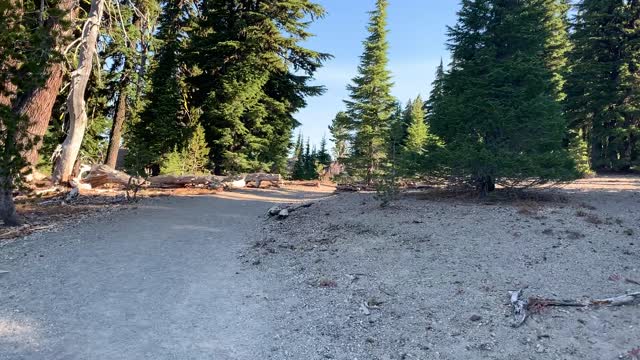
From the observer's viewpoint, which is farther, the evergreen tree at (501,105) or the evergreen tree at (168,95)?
the evergreen tree at (168,95)

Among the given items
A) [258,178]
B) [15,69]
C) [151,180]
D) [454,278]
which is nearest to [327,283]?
[454,278]

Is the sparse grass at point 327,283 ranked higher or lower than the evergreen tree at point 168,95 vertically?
lower

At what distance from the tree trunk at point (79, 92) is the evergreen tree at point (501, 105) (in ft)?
36.2

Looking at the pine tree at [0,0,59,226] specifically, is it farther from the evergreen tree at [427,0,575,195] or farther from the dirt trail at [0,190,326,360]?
the evergreen tree at [427,0,575,195]

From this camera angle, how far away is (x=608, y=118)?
20.4m

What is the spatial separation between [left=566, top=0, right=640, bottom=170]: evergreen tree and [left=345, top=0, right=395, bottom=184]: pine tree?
34.3 ft

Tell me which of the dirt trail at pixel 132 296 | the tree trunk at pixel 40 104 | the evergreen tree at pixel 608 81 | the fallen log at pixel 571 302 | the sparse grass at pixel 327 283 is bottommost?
the dirt trail at pixel 132 296

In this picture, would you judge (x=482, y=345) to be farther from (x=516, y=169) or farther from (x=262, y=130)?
(x=262, y=130)

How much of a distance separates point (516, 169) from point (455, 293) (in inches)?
237

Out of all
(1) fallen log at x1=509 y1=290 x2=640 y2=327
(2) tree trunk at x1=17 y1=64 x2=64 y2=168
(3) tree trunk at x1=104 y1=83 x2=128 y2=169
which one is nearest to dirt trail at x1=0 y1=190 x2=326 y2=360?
(1) fallen log at x1=509 y1=290 x2=640 y2=327

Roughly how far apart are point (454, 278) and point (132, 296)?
4.81m

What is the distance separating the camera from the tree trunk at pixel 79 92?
1181 centimetres

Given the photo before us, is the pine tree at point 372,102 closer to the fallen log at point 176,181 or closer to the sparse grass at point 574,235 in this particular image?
the fallen log at point 176,181

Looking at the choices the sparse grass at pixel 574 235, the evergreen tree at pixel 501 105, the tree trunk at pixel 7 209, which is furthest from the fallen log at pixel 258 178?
the sparse grass at pixel 574 235
